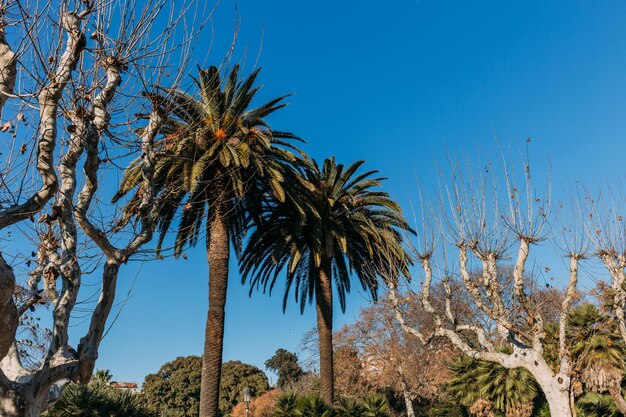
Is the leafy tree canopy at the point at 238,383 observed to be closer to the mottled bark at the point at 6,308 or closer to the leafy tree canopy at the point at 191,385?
the leafy tree canopy at the point at 191,385

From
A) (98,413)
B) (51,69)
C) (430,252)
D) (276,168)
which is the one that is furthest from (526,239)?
(98,413)

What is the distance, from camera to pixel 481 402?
21.5m

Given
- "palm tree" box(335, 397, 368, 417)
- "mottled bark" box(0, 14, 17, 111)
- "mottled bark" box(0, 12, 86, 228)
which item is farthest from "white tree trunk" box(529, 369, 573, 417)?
"mottled bark" box(0, 14, 17, 111)

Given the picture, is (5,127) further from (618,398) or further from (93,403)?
(618,398)

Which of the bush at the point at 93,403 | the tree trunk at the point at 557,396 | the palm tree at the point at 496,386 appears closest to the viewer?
the tree trunk at the point at 557,396

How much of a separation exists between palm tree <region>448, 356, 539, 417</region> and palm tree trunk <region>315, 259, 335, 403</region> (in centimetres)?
619

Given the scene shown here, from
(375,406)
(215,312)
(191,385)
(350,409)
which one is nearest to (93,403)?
(215,312)

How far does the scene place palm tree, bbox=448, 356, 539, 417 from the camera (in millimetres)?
20359

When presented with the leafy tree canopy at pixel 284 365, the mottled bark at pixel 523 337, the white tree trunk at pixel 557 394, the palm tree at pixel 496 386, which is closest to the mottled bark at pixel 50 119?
the mottled bark at pixel 523 337

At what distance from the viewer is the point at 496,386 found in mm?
21172

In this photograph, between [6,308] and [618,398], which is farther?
[618,398]

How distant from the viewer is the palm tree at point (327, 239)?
19281 mm

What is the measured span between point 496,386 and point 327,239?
9173 mm

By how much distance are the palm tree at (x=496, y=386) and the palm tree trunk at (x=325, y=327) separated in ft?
20.3
